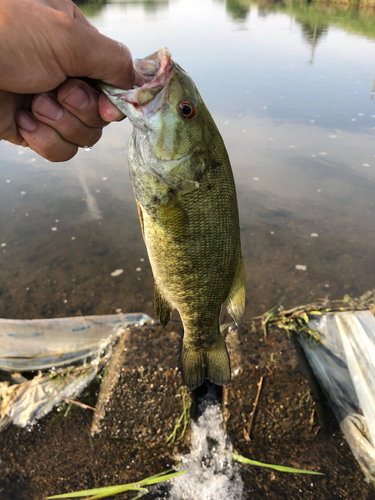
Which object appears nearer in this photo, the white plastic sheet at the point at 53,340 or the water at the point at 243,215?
the white plastic sheet at the point at 53,340

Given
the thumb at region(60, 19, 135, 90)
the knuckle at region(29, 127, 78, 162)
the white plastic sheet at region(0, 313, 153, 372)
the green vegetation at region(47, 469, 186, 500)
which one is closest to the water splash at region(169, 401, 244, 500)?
the green vegetation at region(47, 469, 186, 500)

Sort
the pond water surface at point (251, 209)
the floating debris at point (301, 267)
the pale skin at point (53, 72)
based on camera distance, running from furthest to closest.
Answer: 1. the floating debris at point (301, 267)
2. the pond water surface at point (251, 209)
3. the pale skin at point (53, 72)

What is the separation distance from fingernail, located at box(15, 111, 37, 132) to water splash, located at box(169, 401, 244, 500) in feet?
8.54

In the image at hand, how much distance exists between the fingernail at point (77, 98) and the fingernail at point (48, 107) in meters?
0.12

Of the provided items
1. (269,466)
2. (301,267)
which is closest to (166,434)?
(269,466)

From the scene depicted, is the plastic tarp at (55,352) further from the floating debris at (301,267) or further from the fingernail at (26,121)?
the floating debris at (301,267)

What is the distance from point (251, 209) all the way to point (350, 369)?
3.39 metres

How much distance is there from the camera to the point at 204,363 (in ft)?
7.13

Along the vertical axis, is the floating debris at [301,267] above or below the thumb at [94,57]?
below

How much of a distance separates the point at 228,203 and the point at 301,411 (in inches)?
85.4

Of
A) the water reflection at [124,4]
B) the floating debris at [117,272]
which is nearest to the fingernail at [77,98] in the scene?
the floating debris at [117,272]

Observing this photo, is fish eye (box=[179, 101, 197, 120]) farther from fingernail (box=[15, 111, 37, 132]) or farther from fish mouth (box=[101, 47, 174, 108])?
fingernail (box=[15, 111, 37, 132])

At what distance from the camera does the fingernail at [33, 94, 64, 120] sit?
181cm

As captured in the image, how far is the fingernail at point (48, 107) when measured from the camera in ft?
5.93
